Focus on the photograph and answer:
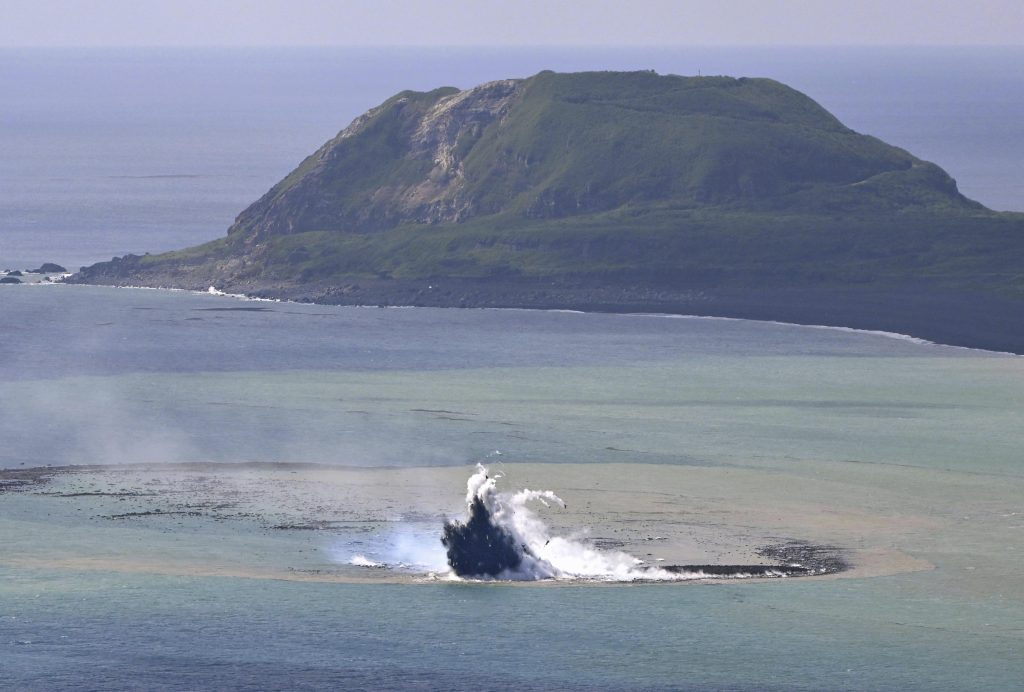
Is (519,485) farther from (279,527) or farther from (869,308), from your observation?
(869,308)

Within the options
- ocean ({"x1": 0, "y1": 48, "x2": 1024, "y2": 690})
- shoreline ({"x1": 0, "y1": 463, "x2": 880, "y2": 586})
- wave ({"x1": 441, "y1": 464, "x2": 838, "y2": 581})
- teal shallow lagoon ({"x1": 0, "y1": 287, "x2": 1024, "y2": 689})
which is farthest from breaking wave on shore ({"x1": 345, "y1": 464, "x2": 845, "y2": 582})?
teal shallow lagoon ({"x1": 0, "y1": 287, "x2": 1024, "y2": 689})

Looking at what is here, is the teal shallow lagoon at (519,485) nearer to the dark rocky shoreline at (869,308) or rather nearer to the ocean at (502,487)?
the ocean at (502,487)

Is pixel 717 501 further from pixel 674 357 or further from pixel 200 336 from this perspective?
pixel 200 336

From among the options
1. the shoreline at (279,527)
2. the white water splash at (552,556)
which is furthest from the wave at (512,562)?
the shoreline at (279,527)

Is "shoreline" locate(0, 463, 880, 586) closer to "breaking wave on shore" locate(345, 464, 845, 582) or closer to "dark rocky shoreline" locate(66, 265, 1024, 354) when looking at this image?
"breaking wave on shore" locate(345, 464, 845, 582)

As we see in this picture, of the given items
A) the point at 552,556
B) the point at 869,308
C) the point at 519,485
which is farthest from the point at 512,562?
the point at 869,308

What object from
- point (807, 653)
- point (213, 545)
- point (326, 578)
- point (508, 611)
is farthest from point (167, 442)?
point (807, 653)
